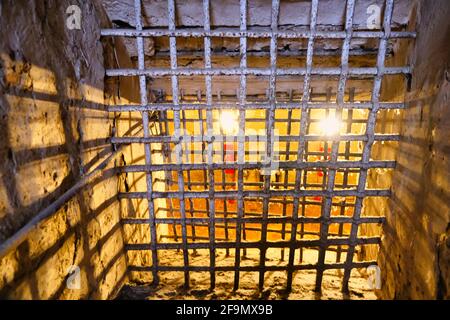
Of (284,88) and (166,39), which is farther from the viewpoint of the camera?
(284,88)

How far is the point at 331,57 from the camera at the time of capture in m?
2.51

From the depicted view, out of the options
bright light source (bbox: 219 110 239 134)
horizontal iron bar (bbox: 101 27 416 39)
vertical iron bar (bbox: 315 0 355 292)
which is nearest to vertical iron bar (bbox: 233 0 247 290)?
horizontal iron bar (bbox: 101 27 416 39)

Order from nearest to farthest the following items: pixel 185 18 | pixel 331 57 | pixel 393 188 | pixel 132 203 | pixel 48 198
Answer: pixel 48 198 < pixel 185 18 < pixel 393 188 < pixel 331 57 < pixel 132 203

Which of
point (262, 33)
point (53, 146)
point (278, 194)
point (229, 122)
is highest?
point (262, 33)

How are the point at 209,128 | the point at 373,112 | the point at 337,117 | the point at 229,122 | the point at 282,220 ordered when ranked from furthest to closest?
1. the point at 229,122
2. the point at 282,220
3. the point at 209,128
4. the point at 337,117
5. the point at 373,112

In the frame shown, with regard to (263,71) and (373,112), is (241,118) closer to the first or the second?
(263,71)

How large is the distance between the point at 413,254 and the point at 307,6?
2045 millimetres

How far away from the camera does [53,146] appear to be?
1.58m

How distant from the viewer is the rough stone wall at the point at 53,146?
1.27 meters

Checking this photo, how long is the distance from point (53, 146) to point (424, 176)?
8.04 feet

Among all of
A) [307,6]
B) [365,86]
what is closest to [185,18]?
[307,6]

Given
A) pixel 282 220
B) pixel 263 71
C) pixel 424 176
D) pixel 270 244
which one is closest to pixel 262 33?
pixel 263 71

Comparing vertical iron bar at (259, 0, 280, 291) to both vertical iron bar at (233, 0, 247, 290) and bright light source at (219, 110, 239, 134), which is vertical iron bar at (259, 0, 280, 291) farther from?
bright light source at (219, 110, 239, 134)
